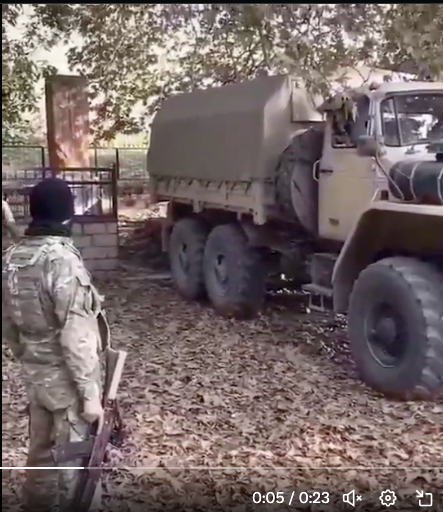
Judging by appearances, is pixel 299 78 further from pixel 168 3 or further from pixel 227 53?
pixel 168 3

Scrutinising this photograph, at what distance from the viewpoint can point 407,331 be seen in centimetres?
288

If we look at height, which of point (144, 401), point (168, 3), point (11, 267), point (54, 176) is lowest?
point (144, 401)

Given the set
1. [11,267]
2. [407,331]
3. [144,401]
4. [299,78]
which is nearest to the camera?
[11,267]

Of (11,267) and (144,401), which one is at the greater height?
(11,267)

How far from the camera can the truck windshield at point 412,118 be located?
3199mm

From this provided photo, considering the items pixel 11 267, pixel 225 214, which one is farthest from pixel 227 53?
pixel 11 267

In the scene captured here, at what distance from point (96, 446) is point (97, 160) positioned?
2.98ft

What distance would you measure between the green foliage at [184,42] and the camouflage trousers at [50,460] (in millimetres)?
899

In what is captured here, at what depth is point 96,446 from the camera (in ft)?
7.45

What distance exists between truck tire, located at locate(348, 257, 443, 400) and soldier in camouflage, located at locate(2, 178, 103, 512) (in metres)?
1.11

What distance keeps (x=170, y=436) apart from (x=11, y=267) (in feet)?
2.62

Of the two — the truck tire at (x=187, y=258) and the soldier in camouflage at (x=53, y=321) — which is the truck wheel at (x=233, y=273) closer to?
the truck tire at (x=187, y=258)

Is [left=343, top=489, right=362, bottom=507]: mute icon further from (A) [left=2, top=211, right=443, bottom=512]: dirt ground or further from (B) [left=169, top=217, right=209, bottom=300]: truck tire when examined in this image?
(B) [left=169, top=217, right=209, bottom=300]: truck tire

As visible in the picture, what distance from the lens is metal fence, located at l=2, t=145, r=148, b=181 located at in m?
2.47
